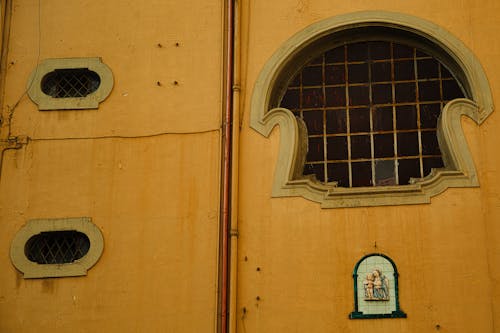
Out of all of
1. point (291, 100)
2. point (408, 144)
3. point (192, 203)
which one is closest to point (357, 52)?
point (291, 100)

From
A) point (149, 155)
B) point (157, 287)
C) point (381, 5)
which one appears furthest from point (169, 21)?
point (157, 287)

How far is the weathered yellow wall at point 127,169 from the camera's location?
49.3 ft

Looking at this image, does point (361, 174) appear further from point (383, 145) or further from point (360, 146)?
point (383, 145)

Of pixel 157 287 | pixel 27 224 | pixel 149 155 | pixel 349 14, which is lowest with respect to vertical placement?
pixel 157 287

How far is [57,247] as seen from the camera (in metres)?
15.7

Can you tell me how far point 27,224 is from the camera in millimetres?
15562

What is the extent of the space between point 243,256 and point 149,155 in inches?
88.3

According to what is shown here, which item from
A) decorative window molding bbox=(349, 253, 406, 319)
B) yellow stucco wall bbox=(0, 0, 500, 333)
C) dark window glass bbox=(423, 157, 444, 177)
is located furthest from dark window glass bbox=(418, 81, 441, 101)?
decorative window molding bbox=(349, 253, 406, 319)

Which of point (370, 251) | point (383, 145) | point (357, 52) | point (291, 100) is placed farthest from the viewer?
point (357, 52)

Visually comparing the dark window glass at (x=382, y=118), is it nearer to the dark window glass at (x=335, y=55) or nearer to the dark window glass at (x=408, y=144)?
the dark window glass at (x=408, y=144)

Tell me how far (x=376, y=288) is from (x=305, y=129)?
2.86 metres

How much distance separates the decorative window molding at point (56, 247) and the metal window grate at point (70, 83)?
2.26 metres

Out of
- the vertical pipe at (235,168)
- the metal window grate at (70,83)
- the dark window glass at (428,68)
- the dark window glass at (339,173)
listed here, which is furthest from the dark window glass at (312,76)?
the metal window grate at (70,83)

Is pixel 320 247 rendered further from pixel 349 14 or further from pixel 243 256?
pixel 349 14
